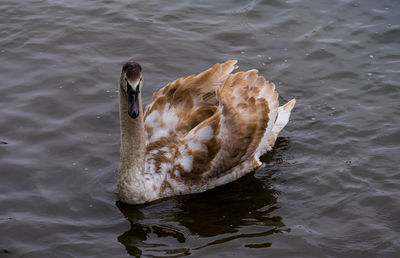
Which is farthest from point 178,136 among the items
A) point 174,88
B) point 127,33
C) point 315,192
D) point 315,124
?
point 127,33

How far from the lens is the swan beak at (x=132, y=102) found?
7156mm

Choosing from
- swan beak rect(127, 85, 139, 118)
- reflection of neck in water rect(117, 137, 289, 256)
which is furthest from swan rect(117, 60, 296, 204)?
swan beak rect(127, 85, 139, 118)

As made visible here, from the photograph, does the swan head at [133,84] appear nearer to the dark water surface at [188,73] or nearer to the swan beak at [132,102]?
the swan beak at [132,102]

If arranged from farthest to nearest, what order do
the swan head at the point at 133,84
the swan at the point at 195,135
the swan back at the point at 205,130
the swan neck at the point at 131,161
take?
1. the swan back at the point at 205,130
2. the swan at the point at 195,135
3. the swan neck at the point at 131,161
4. the swan head at the point at 133,84

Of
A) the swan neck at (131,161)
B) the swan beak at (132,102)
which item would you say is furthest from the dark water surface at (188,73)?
the swan beak at (132,102)

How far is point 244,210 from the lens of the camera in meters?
7.83

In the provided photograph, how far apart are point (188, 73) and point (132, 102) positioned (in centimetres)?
381

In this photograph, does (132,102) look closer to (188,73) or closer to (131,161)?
(131,161)

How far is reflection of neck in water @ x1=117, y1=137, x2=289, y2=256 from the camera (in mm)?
7133

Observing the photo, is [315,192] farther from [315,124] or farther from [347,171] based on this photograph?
[315,124]

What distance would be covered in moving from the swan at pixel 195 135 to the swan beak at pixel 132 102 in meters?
0.38

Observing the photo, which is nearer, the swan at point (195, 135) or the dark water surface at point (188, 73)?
the dark water surface at point (188, 73)

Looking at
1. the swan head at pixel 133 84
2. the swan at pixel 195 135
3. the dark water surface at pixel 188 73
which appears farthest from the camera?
the swan at pixel 195 135

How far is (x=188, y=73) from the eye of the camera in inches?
429
